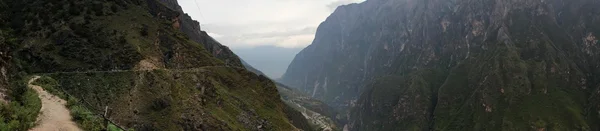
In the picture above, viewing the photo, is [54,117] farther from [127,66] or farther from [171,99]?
[127,66]

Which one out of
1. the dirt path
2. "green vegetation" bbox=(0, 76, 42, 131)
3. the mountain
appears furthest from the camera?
the mountain

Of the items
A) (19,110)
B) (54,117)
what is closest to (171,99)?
(54,117)

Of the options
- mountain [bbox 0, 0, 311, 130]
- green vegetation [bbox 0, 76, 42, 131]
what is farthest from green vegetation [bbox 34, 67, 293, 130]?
green vegetation [bbox 0, 76, 42, 131]

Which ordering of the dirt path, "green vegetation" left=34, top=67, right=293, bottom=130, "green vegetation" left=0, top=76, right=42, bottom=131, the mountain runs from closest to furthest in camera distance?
"green vegetation" left=0, top=76, right=42, bottom=131
the dirt path
"green vegetation" left=34, top=67, right=293, bottom=130
the mountain

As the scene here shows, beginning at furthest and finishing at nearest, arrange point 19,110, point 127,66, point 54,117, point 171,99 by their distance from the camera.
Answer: point 127,66, point 171,99, point 54,117, point 19,110

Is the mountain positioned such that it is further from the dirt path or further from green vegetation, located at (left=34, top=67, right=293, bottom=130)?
the dirt path

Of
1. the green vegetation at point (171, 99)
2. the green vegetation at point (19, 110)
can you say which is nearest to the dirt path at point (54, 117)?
the green vegetation at point (19, 110)
